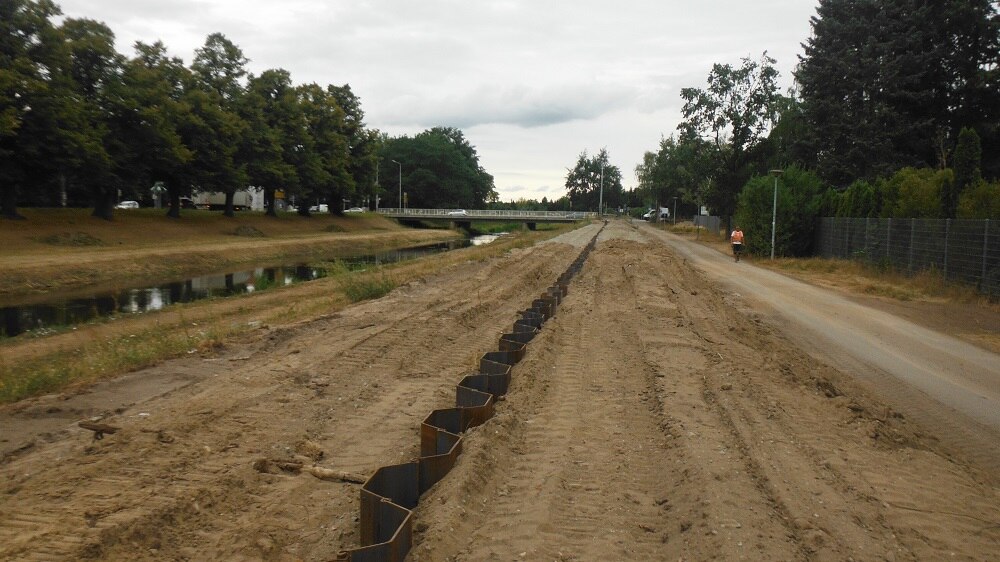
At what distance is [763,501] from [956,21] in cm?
4226

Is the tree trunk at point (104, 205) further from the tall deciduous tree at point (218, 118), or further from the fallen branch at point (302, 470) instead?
the fallen branch at point (302, 470)

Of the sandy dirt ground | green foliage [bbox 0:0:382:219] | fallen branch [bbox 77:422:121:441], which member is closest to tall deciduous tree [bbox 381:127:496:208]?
green foliage [bbox 0:0:382:219]

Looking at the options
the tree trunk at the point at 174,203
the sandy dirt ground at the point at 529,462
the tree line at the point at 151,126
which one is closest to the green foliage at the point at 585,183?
the tree line at the point at 151,126

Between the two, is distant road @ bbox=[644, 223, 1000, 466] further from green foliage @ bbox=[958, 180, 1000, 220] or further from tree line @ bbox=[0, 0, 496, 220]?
tree line @ bbox=[0, 0, 496, 220]

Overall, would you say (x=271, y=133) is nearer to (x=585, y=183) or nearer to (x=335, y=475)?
(x=335, y=475)

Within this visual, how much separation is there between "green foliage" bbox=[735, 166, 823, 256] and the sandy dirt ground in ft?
89.4

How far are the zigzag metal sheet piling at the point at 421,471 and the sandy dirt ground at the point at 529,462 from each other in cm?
18

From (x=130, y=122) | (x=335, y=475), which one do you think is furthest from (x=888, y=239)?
(x=130, y=122)

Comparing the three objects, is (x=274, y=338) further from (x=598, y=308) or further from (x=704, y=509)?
(x=704, y=509)

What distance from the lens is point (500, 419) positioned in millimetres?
7293

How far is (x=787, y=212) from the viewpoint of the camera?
3672cm

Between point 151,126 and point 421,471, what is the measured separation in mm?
43428

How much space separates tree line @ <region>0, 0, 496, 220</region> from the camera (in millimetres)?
34906

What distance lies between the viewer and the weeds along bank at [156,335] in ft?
33.2
